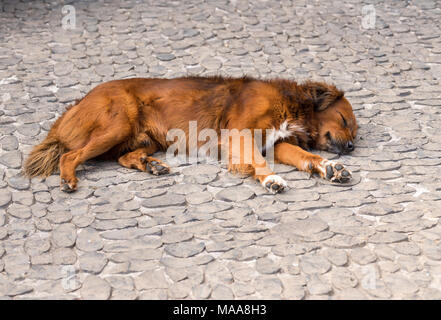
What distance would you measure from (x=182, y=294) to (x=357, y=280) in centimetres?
118

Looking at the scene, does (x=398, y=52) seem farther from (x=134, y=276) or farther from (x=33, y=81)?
(x=134, y=276)

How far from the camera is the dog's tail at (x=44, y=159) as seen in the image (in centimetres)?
546

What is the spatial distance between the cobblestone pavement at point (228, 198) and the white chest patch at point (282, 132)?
0.28 meters

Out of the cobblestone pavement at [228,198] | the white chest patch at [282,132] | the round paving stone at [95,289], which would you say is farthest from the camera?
the white chest patch at [282,132]

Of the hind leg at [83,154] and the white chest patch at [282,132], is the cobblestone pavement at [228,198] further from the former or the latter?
the white chest patch at [282,132]

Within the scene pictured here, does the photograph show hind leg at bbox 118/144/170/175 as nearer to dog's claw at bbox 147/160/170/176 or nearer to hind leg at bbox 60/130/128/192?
dog's claw at bbox 147/160/170/176

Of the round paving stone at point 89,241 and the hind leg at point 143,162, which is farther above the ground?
the hind leg at point 143,162

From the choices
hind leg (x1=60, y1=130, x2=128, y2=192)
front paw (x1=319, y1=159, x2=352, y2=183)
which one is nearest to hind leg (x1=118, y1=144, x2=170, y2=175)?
hind leg (x1=60, y1=130, x2=128, y2=192)

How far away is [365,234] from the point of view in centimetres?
446

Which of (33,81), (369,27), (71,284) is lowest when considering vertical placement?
(71,284)

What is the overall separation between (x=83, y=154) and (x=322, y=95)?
95.0 inches

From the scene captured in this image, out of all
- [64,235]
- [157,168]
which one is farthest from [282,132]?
[64,235]

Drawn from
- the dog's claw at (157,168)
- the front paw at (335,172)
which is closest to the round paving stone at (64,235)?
the dog's claw at (157,168)

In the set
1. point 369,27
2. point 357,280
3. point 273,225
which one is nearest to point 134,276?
point 273,225
